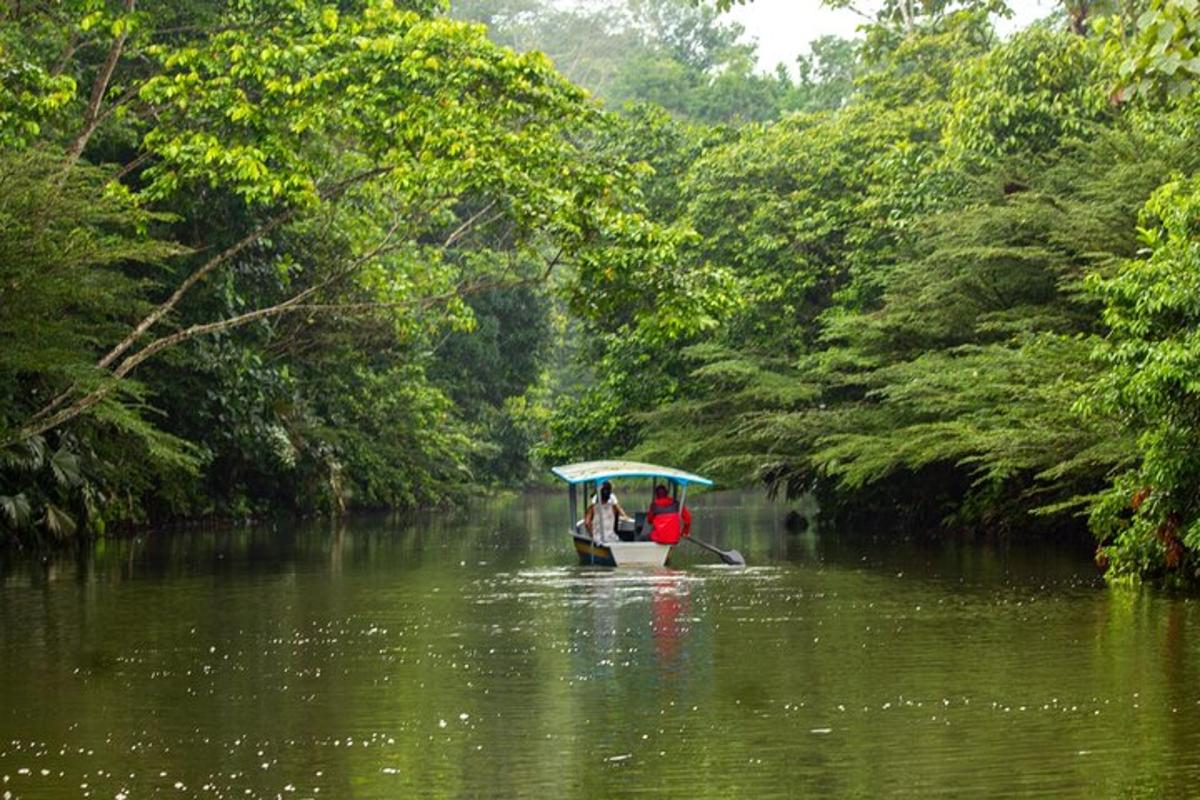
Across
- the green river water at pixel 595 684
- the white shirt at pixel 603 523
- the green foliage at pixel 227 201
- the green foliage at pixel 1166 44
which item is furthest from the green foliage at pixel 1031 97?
the green foliage at pixel 1166 44

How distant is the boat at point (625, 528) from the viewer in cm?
2600

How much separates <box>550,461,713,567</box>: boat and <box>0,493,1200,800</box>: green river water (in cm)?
130

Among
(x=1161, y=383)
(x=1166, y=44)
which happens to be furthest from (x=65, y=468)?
(x=1166, y=44)

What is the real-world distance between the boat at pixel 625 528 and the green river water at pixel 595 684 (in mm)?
1297

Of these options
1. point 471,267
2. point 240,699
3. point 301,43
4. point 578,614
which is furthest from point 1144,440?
point 471,267

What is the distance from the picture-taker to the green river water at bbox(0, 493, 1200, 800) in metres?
9.52

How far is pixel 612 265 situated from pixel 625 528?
15.7ft

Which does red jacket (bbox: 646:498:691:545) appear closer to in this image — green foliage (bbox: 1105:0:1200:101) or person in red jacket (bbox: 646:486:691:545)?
person in red jacket (bbox: 646:486:691:545)

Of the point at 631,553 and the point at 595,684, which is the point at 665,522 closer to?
the point at 631,553

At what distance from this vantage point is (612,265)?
1011 inches

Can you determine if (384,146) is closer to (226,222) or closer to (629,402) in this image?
(226,222)

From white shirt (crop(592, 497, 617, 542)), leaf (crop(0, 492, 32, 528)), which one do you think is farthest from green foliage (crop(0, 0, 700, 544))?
white shirt (crop(592, 497, 617, 542))

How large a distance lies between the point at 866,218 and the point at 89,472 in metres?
16.0

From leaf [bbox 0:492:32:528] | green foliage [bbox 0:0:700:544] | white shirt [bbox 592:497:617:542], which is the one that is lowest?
white shirt [bbox 592:497:617:542]
